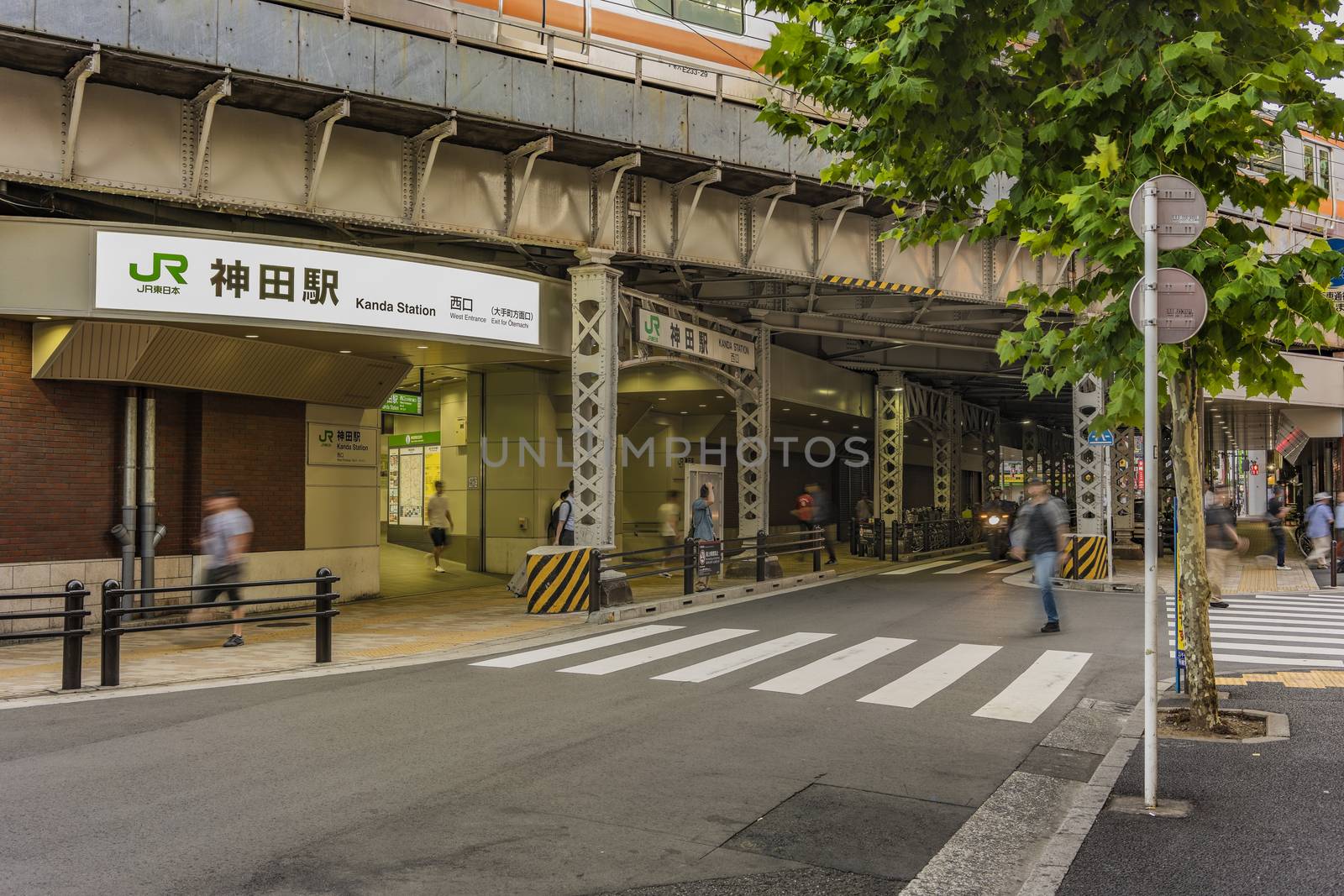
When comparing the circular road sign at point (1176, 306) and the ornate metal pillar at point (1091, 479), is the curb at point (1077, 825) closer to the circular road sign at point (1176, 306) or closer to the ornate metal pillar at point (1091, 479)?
the circular road sign at point (1176, 306)

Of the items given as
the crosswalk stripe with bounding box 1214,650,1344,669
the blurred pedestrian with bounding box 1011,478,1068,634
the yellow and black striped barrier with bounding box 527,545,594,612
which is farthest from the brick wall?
the crosswalk stripe with bounding box 1214,650,1344,669

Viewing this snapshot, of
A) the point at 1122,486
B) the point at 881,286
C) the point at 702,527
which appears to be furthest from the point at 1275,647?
the point at 1122,486

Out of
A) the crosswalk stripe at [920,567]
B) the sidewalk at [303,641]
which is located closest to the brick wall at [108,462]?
the sidewalk at [303,641]

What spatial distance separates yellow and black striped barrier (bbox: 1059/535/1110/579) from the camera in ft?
70.7

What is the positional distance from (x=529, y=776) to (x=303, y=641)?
7.72 m

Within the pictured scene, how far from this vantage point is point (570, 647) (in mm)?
12547

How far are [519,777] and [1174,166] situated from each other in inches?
239

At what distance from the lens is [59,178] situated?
41.8 ft

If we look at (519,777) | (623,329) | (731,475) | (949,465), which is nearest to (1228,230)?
(519,777)

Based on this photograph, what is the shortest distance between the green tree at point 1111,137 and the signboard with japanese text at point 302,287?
7958 millimetres

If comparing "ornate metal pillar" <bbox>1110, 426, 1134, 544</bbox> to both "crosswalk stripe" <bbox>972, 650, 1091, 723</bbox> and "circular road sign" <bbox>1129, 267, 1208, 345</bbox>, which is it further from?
"circular road sign" <bbox>1129, 267, 1208, 345</bbox>

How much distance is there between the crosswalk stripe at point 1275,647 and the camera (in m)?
12.3

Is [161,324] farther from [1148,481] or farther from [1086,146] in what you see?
[1148,481]

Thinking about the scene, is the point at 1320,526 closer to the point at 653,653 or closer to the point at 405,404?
the point at 653,653
